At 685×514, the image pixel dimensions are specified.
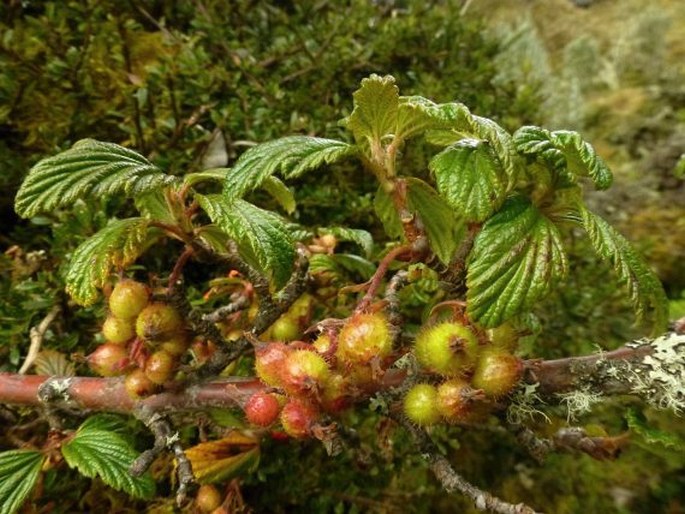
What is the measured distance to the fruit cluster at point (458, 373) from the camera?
26.7 inches

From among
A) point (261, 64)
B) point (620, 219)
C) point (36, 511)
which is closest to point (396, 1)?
point (261, 64)

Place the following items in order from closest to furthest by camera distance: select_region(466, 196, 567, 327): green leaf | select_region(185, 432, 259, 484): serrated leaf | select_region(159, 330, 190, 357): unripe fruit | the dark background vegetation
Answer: select_region(466, 196, 567, 327): green leaf, select_region(159, 330, 190, 357): unripe fruit, select_region(185, 432, 259, 484): serrated leaf, the dark background vegetation

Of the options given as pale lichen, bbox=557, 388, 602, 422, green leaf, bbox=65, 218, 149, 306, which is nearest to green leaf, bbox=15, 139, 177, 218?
green leaf, bbox=65, 218, 149, 306

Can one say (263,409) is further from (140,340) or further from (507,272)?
(507,272)

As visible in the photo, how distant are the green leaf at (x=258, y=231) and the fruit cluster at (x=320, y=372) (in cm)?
11

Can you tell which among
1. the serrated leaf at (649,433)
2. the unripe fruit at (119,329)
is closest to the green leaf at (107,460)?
the unripe fruit at (119,329)

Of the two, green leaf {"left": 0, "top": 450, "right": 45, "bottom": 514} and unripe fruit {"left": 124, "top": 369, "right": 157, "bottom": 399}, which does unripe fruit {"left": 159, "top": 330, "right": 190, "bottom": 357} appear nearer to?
unripe fruit {"left": 124, "top": 369, "right": 157, "bottom": 399}

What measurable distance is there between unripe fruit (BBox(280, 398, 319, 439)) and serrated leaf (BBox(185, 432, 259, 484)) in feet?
1.04

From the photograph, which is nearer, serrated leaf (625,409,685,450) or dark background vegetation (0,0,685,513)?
serrated leaf (625,409,685,450)

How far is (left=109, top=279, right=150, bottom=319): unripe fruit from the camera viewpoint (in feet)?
2.59

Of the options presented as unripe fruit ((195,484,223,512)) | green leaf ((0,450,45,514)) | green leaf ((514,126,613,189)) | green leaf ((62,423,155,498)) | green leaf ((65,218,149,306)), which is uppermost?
green leaf ((514,126,613,189))

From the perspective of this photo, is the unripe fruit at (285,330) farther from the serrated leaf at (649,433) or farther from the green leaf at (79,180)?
the serrated leaf at (649,433)

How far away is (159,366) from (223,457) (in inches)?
9.7

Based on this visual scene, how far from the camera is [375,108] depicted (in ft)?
2.31
